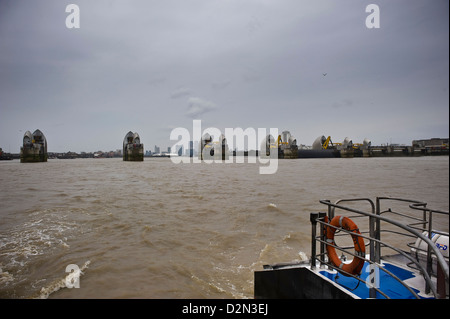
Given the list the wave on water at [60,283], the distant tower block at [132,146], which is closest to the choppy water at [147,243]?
the wave on water at [60,283]

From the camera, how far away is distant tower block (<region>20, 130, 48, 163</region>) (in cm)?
6303

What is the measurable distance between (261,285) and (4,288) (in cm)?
478

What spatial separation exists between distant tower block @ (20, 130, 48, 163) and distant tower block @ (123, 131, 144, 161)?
2005cm

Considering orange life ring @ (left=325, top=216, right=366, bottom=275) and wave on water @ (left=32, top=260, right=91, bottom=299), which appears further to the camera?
wave on water @ (left=32, top=260, right=91, bottom=299)

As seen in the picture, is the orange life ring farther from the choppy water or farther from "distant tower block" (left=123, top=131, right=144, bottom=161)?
"distant tower block" (left=123, top=131, right=144, bottom=161)

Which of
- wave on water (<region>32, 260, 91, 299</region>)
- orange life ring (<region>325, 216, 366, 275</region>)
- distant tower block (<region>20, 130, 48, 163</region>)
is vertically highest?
distant tower block (<region>20, 130, 48, 163</region>)

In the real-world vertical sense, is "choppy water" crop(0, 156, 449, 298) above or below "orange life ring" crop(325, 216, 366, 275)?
below

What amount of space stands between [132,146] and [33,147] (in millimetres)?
23597

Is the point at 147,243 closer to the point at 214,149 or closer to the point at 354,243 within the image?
the point at 354,243

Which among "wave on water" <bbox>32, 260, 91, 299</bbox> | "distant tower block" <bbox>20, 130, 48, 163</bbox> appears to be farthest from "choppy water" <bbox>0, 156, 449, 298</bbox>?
"distant tower block" <bbox>20, 130, 48, 163</bbox>

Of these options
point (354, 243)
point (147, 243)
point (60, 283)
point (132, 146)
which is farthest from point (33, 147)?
point (354, 243)

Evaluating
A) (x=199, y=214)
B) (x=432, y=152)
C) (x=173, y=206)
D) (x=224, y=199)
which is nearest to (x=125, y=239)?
(x=199, y=214)

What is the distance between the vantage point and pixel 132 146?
7225 cm
